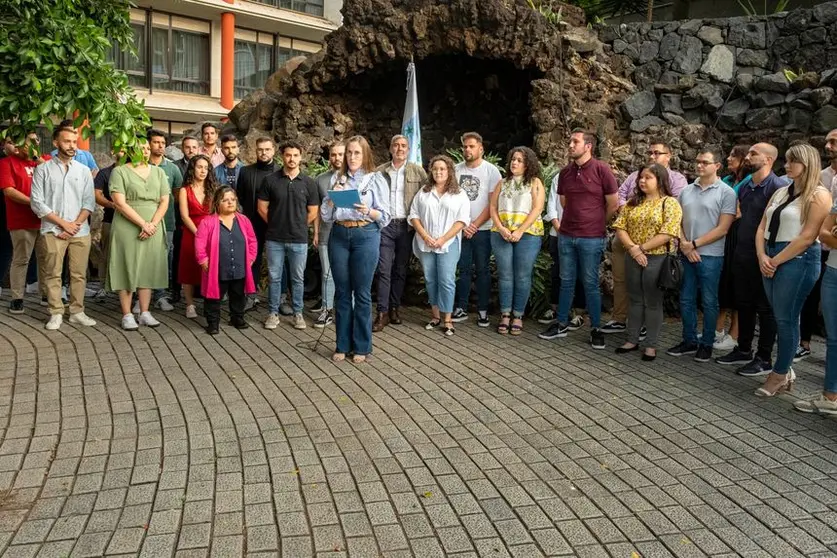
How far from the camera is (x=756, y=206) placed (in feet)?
22.2

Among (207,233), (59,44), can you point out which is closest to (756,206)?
(207,233)

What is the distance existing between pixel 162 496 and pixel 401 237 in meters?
4.69

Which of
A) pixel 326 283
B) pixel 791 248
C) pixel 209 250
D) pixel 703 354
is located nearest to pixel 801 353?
pixel 703 354

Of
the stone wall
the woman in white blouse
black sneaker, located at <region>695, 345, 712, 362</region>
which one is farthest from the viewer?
the stone wall

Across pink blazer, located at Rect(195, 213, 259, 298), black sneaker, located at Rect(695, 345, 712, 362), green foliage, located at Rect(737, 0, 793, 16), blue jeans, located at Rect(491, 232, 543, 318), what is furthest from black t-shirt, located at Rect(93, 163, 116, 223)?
green foliage, located at Rect(737, 0, 793, 16)

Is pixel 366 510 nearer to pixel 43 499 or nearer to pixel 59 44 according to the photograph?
pixel 43 499

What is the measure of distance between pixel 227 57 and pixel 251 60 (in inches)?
73.9

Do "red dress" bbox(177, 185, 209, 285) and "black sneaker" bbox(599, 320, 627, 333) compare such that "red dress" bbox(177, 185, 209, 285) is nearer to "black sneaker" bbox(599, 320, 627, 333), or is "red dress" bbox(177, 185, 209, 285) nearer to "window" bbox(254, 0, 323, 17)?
"black sneaker" bbox(599, 320, 627, 333)

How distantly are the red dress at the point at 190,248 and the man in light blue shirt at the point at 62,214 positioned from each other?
0.99 metres

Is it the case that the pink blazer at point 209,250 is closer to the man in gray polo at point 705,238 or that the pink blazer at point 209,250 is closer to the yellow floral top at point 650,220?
the yellow floral top at point 650,220

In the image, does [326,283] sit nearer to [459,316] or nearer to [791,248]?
[459,316]

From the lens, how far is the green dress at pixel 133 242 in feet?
25.2

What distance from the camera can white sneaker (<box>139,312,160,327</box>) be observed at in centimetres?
780

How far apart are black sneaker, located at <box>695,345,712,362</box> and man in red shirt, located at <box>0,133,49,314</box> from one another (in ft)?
23.2
